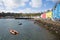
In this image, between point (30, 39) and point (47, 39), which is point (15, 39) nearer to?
point (30, 39)

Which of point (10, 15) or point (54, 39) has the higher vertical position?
point (54, 39)

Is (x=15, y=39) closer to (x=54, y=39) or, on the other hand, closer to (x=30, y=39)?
(x=30, y=39)

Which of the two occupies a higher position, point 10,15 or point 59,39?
point 59,39

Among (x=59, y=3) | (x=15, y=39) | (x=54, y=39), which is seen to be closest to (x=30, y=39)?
(x=15, y=39)

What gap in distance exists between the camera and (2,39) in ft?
84.6

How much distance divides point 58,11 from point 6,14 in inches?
4803

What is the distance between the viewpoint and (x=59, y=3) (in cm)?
6569

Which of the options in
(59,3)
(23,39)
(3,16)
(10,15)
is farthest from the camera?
(10,15)

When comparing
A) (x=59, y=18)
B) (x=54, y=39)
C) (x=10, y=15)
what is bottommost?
(x=10, y=15)

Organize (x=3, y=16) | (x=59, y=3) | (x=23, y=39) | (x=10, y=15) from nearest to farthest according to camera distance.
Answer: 1. (x=23, y=39)
2. (x=59, y=3)
3. (x=3, y=16)
4. (x=10, y=15)

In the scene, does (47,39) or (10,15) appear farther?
(10,15)

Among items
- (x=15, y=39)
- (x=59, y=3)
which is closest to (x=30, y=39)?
(x=15, y=39)

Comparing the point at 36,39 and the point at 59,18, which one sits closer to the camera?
the point at 36,39

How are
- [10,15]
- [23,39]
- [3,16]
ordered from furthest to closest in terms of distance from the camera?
[10,15] → [3,16] → [23,39]
